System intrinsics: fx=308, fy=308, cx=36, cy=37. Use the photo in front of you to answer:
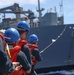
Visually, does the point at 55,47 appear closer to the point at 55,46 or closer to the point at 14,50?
the point at 55,46

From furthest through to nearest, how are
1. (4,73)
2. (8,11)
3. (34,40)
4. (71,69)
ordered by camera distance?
(8,11) → (71,69) → (34,40) → (4,73)

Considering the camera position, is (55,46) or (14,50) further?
(55,46)

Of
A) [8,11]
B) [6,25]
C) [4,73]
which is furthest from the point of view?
[8,11]

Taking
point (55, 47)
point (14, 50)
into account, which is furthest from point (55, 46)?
point (14, 50)

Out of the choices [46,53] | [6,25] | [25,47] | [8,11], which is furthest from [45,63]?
[25,47]

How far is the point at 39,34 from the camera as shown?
679 inches

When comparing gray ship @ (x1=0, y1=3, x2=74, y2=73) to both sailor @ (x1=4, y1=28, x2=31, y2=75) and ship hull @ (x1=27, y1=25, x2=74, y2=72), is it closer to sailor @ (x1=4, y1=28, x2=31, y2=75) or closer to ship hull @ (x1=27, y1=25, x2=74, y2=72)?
ship hull @ (x1=27, y1=25, x2=74, y2=72)

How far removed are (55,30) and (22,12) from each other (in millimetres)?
4474

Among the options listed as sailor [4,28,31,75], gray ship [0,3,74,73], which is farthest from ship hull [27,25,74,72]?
sailor [4,28,31,75]

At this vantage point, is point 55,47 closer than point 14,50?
No

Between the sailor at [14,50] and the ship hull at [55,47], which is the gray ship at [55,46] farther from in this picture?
the sailor at [14,50]

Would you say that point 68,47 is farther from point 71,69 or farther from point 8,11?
point 8,11

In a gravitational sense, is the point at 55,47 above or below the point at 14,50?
below

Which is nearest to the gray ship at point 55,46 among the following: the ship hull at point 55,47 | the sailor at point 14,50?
the ship hull at point 55,47
